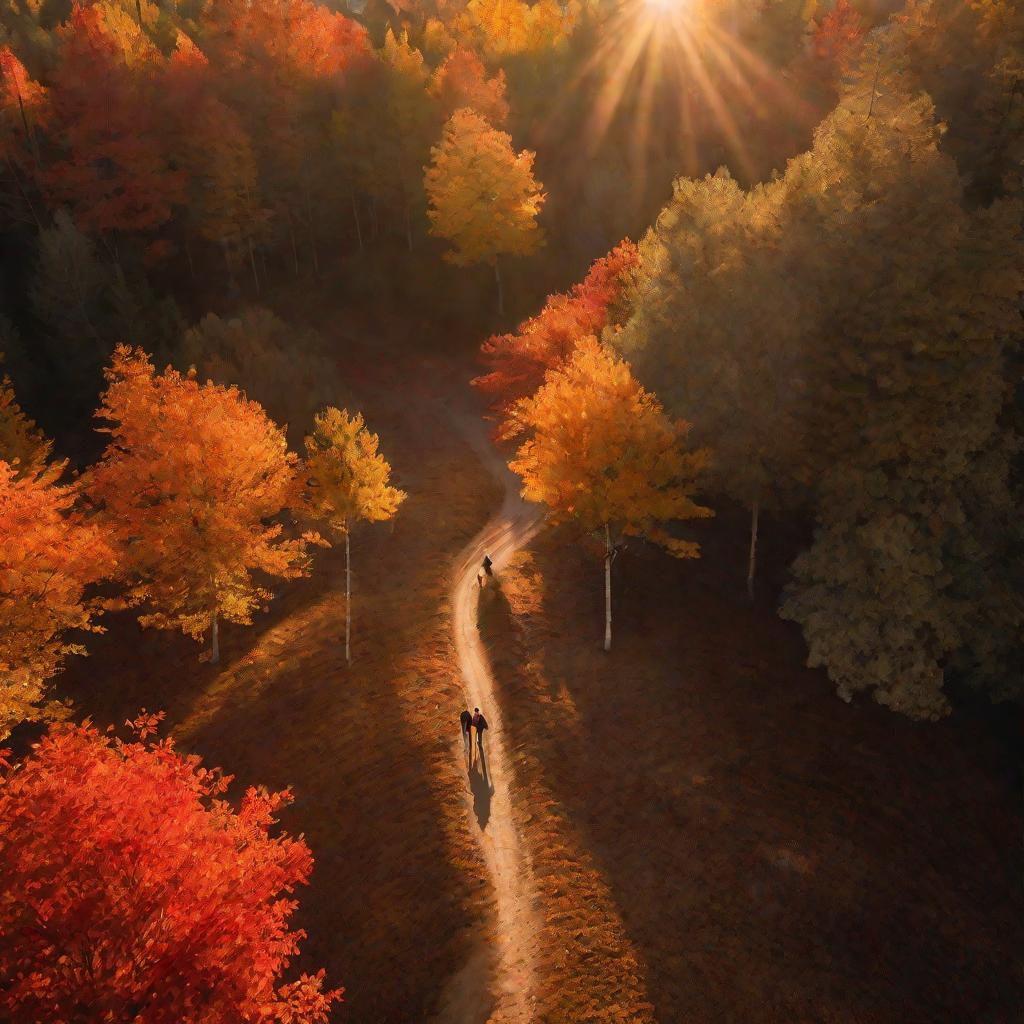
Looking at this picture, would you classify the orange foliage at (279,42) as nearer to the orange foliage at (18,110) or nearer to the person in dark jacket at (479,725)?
the orange foliage at (18,110)

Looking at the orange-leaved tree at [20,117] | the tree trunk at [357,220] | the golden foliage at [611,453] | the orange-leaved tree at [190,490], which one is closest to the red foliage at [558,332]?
the golden foliage at [611,453]

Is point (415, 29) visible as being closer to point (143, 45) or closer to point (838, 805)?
point (143, 45)

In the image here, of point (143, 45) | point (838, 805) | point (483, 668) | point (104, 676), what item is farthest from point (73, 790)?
point (143, 45)

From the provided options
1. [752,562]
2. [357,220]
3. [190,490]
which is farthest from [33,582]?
[357,220]

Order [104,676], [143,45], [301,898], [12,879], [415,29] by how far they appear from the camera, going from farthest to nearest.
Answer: [415,29] → [143,45] → [104,676] → [301,898] → [12,879]

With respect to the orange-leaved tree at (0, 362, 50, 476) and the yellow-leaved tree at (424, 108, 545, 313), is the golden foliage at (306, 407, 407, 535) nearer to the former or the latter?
the orange-leaved tree at (0, 362, 50, 476)

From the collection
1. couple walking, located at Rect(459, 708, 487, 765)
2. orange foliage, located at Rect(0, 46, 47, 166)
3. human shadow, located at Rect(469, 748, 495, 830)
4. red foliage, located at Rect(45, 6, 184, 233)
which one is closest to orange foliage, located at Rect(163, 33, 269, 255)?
red foliage, located at Rect(45, 6, 184, 233)
